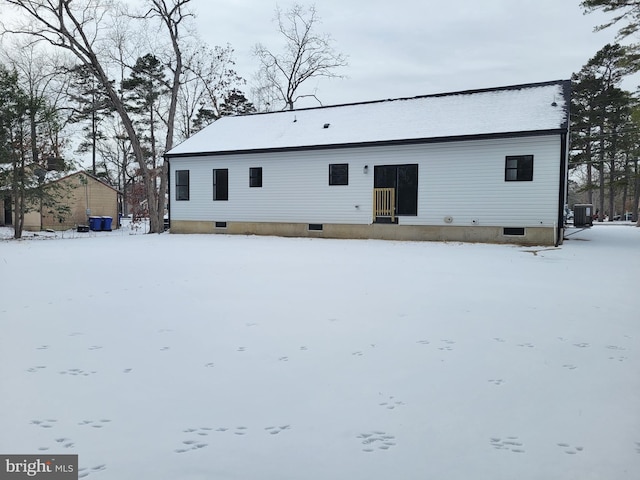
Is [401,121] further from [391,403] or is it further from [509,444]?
[509,444]

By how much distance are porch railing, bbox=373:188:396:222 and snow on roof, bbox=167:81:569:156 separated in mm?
1856

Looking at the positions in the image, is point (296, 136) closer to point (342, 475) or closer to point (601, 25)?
point (601, 25)

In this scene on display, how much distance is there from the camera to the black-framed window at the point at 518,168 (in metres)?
14.1

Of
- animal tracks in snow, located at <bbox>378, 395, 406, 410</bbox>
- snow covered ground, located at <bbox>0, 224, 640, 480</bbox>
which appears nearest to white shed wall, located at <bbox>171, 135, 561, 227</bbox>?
snow covered ground, located at <bbox>0, 224, 640, 480</bbox>

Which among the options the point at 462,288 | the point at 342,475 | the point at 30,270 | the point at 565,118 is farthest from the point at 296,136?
the point at 342,475

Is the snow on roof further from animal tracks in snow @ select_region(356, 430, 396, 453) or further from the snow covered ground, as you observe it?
animal tracks in snow @ select_region(356, 430, 396, 453)

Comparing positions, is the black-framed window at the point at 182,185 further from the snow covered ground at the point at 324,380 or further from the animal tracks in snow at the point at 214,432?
the animal tracks in snow at the point at 214,432

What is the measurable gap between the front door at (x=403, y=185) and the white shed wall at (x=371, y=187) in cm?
32

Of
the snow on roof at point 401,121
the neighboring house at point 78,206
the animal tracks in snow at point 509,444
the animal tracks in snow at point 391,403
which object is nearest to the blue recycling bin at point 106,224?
the neighboring house at point 78,206

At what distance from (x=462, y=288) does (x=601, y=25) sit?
18130 mm

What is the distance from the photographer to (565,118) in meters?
13.8

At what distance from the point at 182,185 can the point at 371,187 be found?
29.5 ft

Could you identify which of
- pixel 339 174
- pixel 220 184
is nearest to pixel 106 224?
pixel 220 184

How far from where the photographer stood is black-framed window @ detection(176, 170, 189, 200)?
66.1ft
